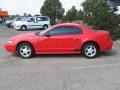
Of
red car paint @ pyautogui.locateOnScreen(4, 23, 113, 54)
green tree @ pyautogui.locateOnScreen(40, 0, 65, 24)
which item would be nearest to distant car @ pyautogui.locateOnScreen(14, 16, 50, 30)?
green tree @ pyautogui.locateOnScreen(40, 0, 65, 24)

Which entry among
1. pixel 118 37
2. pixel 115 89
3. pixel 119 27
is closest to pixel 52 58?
pixel 115 89

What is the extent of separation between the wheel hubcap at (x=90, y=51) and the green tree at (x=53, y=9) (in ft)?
143

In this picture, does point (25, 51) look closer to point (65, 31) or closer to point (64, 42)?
point (64, 42)

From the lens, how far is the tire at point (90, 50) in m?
13.2

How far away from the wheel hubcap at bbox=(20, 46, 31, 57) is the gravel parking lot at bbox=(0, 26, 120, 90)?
0.90 feet

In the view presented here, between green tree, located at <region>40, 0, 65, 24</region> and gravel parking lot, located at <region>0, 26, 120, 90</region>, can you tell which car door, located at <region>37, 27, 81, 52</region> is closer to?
gravel parking lot, located at <region>0, 26, 120, 90</region>

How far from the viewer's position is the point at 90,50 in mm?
13211

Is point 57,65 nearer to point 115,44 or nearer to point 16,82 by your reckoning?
point 16,82

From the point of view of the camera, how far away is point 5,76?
977 cm

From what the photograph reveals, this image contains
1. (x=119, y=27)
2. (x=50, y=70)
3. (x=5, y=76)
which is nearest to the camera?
(x=5, y=76)

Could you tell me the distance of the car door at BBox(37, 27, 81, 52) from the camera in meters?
13.3

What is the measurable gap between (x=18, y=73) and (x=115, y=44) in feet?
28.9

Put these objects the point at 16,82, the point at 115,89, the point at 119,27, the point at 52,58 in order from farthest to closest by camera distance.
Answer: the point at 119,27, the point at 52,58, the point at 16,82, the point at 115,89

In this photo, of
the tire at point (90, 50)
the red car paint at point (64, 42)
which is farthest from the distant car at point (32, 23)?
the tire at point (90, 50)
